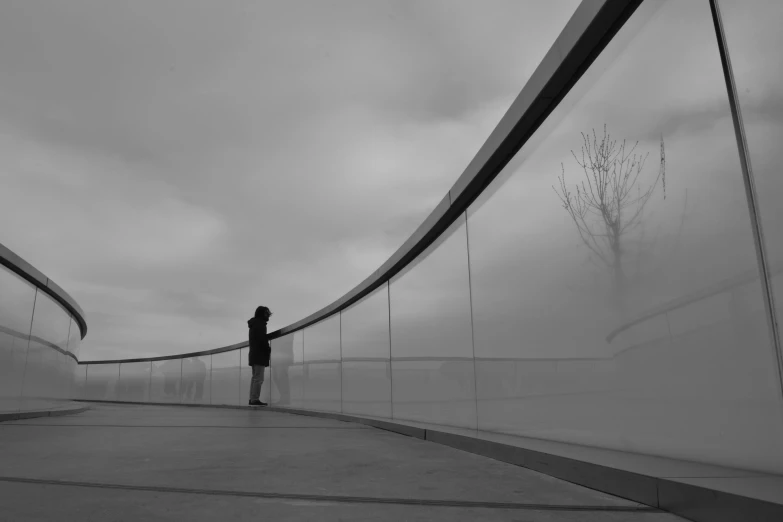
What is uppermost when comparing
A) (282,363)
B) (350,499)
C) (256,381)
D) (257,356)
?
(257,356)

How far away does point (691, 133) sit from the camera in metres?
1.94

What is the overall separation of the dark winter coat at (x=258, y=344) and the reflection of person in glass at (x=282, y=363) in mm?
183

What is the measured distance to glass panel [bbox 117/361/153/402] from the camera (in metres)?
17.4

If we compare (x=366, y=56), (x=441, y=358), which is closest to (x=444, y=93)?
(x=366, y=56)

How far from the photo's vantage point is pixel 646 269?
85.7 inches

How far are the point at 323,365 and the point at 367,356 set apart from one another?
2.01m

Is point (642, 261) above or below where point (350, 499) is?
above

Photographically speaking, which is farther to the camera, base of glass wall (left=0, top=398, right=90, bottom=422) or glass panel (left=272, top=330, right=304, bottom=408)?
glass panel (left=272, top=330, right=304, bottom=408)

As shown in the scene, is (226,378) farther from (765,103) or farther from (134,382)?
(765,103)

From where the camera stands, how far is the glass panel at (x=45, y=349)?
23.1 feet

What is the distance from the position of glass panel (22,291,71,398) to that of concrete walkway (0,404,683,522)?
12.1 feet

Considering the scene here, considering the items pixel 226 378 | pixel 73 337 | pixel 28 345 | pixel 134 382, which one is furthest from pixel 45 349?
pixel 134 382

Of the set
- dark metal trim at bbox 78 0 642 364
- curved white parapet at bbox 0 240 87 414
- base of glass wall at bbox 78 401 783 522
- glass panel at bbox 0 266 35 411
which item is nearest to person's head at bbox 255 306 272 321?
curved white parapet at bbox 0 240 87 414

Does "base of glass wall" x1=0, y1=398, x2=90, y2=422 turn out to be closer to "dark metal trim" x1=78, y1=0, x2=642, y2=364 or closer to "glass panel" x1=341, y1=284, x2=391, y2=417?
"glass panel" x1=341, y1=284, x2=391, y2=417
